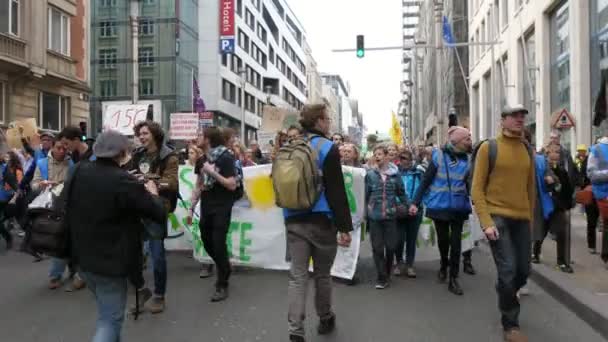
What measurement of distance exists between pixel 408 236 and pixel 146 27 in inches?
1840

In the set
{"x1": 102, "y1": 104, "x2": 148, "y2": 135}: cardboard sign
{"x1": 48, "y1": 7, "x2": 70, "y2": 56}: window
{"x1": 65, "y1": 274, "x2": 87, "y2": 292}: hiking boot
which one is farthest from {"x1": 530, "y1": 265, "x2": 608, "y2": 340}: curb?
{"x1": 48, "y1": 7, "x2": 70, "y2": 56}: window

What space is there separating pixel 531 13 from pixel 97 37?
3767 centimetres

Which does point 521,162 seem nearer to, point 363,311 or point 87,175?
point 363,311


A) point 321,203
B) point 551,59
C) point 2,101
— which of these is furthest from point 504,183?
point 2,101

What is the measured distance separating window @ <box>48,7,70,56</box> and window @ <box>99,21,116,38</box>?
23.8 metres

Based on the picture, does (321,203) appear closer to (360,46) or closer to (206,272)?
(206,272)

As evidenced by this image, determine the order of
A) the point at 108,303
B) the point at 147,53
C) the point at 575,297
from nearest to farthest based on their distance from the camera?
the point at 108,303, the point at 575,297, the point at 147,53

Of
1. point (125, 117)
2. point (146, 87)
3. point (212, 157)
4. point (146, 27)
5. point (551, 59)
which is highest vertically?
point (146, 27)

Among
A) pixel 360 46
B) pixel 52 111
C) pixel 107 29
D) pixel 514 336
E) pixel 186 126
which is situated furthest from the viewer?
pixel 107 29

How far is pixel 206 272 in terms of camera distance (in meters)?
8.25

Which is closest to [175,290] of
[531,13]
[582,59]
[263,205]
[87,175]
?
[263,205]

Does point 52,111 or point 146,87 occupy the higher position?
point 146,87

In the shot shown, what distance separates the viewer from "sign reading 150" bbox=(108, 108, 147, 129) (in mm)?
15117

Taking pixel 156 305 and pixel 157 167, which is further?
pixel 156 305
